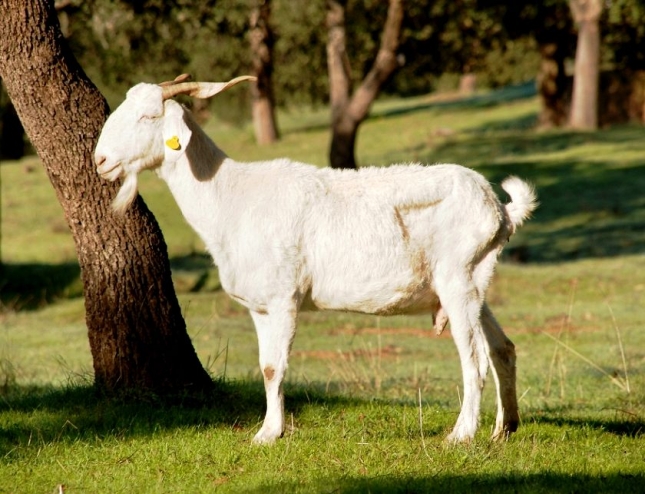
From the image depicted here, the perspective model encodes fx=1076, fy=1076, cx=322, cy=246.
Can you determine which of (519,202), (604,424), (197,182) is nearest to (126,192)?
(197,182)

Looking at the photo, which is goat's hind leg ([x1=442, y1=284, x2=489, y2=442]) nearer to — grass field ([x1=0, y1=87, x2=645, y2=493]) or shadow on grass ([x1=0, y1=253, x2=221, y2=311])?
grass field ([x1=0, y1=87, x2=645, y2=493])

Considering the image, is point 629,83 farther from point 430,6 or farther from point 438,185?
point 438,185

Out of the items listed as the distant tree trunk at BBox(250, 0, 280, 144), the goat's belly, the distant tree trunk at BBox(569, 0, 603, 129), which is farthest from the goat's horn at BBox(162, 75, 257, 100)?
the distant tree trunk at BBox(250, 0, 280, 144)

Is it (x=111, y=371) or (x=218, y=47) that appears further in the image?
(x=218, y=47)

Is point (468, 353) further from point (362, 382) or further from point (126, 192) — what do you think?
point (362, 382)

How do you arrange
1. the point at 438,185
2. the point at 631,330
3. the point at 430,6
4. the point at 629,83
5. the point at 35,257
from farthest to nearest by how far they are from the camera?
1. the point at 629,83
2. the point at 430,6
3. the point at 35,257
4. the point at 631,330
5. the point at 438,185

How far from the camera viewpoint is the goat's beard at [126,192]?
7109mm

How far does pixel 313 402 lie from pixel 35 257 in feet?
55.4

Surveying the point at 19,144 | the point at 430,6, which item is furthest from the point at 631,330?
the point at 19,144

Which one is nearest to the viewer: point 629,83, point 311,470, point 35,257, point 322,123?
point 311,470

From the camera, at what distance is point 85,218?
8.05 meters

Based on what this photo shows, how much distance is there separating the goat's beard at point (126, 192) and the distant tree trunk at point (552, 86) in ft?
111

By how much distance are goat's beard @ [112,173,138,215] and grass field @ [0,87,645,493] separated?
151 centimetres

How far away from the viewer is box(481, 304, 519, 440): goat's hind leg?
23.4 ft
